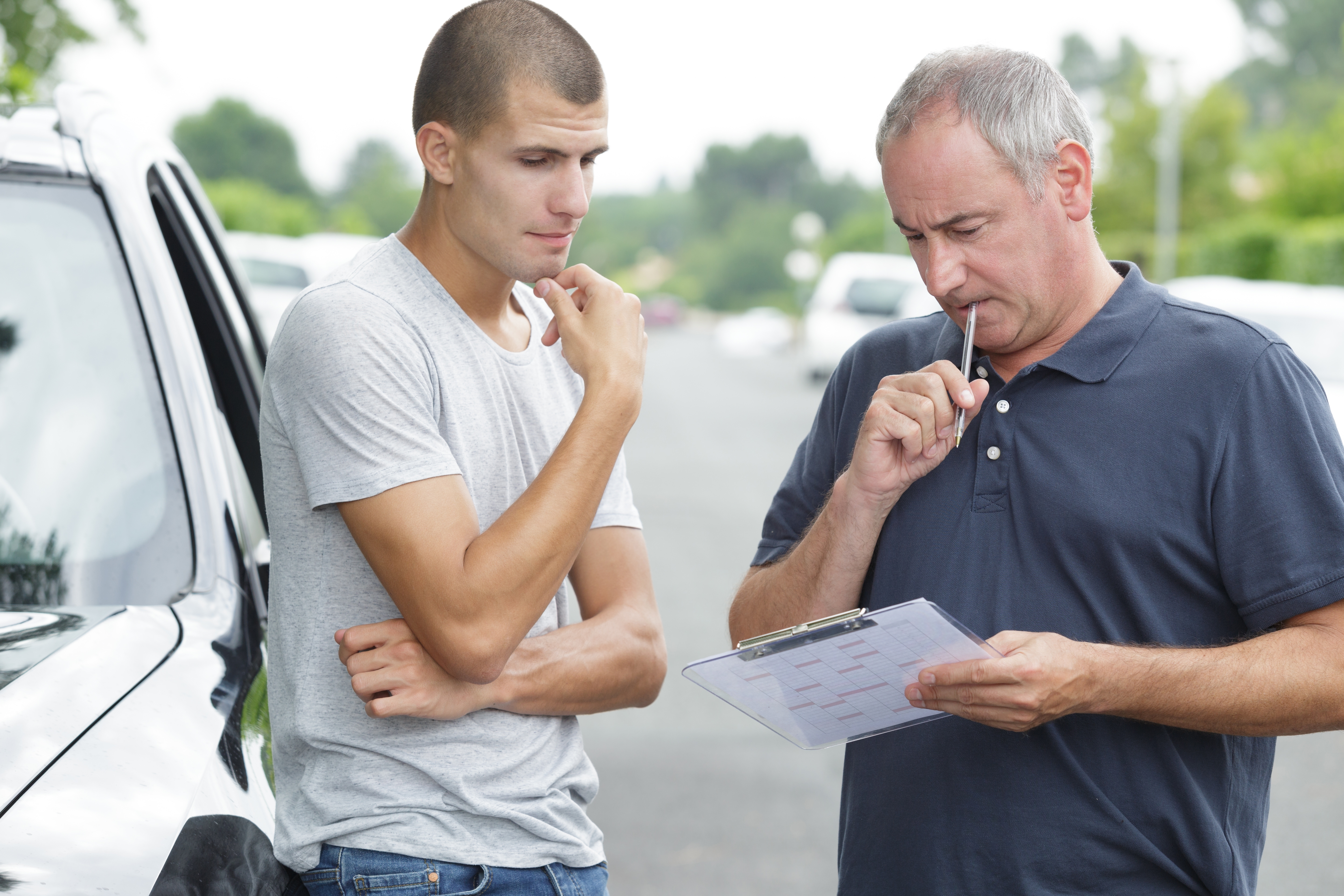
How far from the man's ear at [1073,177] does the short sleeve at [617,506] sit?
837 mm

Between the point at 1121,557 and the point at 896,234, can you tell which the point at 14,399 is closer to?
the point at 1121,557

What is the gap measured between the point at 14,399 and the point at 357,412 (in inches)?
37.5

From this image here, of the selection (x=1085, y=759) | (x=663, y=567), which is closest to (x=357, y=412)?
(x=1085, y=759)

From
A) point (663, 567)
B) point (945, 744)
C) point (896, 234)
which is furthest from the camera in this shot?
point (896, 234)

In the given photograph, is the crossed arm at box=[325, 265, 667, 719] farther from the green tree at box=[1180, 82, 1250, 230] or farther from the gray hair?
the green tree at box=[1180, 82, 1250, 230]

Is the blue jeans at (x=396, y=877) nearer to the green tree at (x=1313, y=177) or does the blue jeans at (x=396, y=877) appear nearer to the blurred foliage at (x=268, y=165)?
the green tree at (x=1313, y=177)

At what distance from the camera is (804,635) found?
178 centimetres

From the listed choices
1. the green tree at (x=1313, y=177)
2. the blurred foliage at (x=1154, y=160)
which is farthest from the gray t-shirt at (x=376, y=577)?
the blurred foliage at (x=1154, y=160)

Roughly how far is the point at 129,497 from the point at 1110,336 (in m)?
1.68

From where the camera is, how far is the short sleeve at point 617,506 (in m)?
2.28

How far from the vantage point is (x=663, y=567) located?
347 inches

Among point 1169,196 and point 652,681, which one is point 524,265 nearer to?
point 652,681

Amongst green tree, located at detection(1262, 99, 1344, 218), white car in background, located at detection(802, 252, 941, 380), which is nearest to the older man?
white car in background, located at detection(802, 252, 941, 380)

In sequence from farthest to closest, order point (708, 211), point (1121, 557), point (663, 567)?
point (708, 211)
point (663, 567)
point (1121, 557)
